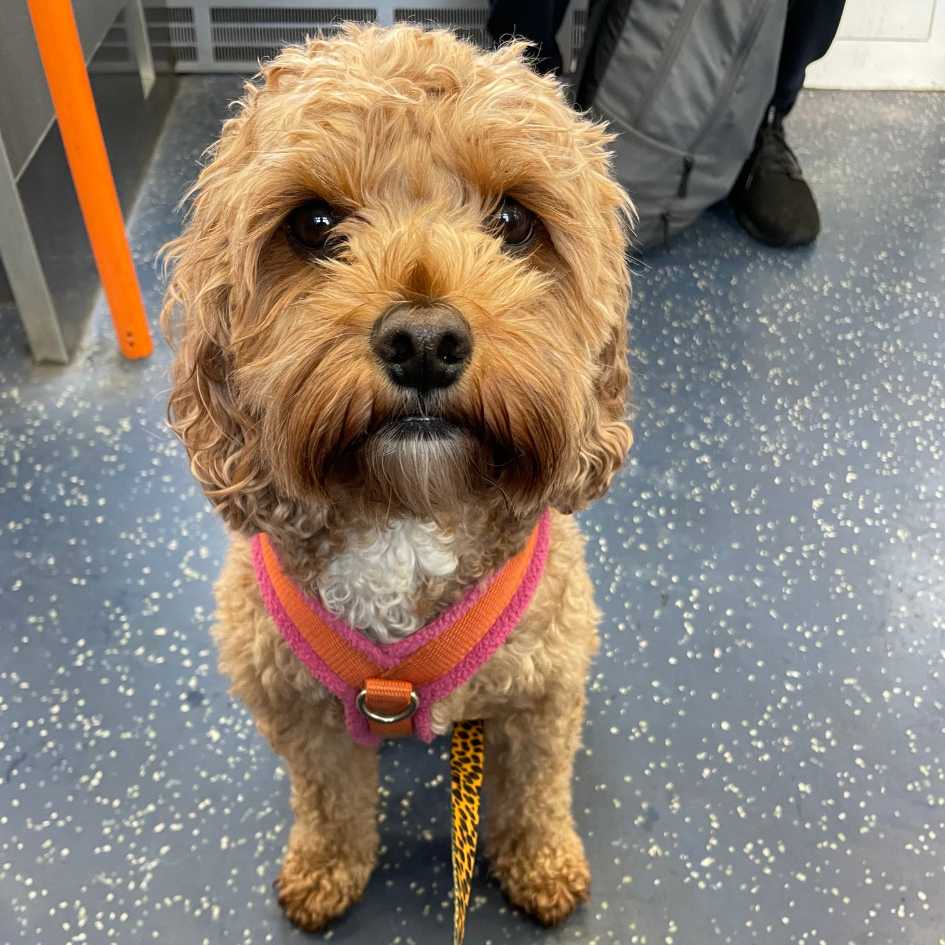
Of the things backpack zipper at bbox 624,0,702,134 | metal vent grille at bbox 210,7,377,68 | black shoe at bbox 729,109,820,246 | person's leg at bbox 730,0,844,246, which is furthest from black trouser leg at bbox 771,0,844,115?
metal vent grille at bbox 210,7,377,68

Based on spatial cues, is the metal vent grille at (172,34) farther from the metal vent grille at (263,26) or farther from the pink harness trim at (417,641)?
the pink harness trim at (417,641)

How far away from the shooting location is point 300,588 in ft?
3.34

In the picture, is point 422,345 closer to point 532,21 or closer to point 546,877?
point 546,877

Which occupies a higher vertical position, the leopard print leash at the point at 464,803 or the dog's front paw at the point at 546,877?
the leopard print leash at the point at 464,803

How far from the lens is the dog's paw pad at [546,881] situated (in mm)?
1245

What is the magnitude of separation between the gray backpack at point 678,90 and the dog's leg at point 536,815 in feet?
4.58

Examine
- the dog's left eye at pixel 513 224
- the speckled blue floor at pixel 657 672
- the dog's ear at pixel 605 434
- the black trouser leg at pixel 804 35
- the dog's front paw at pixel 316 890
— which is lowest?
the speckled blue floor at pixel 657 672

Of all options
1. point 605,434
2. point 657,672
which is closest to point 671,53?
point 657,672

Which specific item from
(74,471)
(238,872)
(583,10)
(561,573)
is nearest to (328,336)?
(561,573)

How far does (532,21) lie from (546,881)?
185 cm

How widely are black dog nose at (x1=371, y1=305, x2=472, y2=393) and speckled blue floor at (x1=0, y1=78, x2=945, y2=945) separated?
2.64ft

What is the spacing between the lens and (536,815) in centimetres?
127

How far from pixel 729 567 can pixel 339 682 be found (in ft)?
2.79

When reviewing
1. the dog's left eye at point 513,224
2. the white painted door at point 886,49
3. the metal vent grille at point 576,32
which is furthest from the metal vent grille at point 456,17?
the dog's left eye at point 513,224
